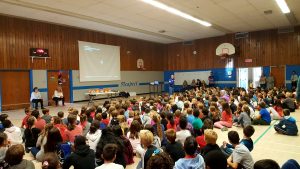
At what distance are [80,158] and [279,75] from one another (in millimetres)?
16666

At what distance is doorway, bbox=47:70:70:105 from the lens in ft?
43.3

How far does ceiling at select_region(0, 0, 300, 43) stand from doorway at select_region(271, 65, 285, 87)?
2.96m

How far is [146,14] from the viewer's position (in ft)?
37.3

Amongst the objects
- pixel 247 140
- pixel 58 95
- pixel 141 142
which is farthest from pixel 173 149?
pixel 58 95

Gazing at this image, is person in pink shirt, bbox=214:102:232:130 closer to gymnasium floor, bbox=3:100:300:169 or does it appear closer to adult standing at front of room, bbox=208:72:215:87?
gymnasium floor, bbox=3:100:300:169

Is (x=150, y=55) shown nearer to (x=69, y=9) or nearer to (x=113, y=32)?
(x=113, y=32)

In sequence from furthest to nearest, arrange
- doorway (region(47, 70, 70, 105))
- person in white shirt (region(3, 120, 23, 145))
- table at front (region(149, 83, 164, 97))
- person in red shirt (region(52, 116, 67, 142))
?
table at front (region(149, 83, 164, 97))
doorway (region(47, 70, 70, 105))
person in white shirt (region(3, 120, 23, 145))
person in red shirt (region(52, 116, 67, 142))

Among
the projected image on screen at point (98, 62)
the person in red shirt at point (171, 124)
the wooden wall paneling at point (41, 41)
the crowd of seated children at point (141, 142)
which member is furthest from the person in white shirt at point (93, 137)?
the projected image on screen at point (98, 62)

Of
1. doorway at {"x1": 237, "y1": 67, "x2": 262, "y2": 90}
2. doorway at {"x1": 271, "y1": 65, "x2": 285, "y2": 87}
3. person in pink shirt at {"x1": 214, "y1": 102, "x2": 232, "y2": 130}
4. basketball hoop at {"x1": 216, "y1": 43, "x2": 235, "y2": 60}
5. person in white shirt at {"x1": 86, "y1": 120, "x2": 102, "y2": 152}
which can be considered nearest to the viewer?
person in white shirt at {"x1": 86, "y1": 120, "x2": 102, "y2": 152}

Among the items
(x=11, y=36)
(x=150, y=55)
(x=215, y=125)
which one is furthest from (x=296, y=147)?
(x=150, y=55)

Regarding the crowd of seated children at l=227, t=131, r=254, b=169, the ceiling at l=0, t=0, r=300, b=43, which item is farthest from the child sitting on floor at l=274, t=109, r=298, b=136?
the ceiling at l=0, t=0, r=300, b=43

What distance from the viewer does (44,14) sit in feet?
36.3

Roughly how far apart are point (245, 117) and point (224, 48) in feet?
40.3

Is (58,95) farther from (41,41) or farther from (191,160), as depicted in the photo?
(191,160)
